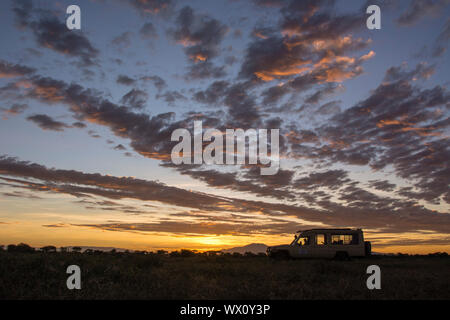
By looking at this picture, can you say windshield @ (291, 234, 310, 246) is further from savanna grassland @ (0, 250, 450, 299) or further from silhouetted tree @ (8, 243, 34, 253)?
silhouetted tree @ (8, 243, 34, 253)

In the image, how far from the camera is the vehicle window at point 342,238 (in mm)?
27373

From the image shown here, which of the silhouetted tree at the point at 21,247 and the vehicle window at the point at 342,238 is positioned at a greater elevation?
the vehicle window at the point at 342,238

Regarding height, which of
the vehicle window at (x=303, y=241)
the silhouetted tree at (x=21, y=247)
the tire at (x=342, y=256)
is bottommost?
the silhouetted tree at (x=21, y=247)

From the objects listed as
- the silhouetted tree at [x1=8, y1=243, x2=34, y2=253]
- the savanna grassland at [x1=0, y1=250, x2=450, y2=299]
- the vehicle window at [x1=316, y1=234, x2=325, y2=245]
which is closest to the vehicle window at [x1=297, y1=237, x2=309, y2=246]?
the vehicle window at [x1=316, y1=234, x2=325, y2=245]

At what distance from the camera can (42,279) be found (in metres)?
11.0

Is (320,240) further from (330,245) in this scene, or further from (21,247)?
(21,247)

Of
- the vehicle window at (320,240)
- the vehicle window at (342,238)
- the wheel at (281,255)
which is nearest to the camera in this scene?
the vehicle window at (342,238)

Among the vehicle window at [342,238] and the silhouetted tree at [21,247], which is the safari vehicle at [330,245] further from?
the silhouetted tree at [21,247]

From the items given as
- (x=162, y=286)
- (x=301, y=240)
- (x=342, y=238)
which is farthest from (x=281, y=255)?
(x=162, y=286)

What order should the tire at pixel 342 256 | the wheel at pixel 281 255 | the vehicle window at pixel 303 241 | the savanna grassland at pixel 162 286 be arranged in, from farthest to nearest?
the wheel at pixel 281 255, the vehicle window at pixel 303 241, the tire at pixel 342 256, the savanna grassland at pixel 162 286

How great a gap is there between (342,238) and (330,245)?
1064mm

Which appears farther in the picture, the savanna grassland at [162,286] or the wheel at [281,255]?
the wheel at [281,255]

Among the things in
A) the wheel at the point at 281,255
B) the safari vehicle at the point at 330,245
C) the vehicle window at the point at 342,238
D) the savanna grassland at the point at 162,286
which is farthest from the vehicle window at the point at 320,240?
the savanna grassland at the point at 162,286
